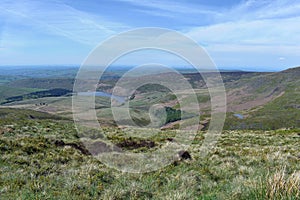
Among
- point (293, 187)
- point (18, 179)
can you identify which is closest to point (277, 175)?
point (293, 187)

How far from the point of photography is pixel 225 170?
11.2 m

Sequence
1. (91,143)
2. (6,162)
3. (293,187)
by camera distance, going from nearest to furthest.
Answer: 1. (293,187)
2. (6,162)
3. (91,143)

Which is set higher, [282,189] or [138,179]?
[282,189]

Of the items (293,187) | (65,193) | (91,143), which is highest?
(293,187)

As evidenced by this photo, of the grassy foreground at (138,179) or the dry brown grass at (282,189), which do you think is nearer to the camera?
the dry brown grass at (282,189)

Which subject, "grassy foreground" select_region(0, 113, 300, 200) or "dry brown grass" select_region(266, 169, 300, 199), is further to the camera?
"grassy foreground" select_region(0, 113, 300, 200)

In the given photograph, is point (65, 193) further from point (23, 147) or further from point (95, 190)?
point (23, 147)

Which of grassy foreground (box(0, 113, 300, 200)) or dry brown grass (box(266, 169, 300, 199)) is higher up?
dry brown grass (box(266, 169, 300, 199))

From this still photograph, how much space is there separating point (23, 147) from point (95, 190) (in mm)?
7684

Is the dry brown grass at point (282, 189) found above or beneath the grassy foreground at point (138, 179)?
above

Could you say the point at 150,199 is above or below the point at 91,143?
above

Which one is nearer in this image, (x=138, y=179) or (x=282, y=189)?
(x=282, y=189)

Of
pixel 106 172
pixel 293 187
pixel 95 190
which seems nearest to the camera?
pixel 293 187

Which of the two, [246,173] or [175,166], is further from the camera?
[175,166]
